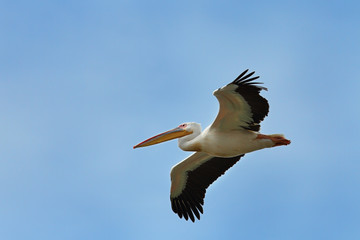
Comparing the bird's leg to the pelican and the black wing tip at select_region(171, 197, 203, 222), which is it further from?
the black wing tip at select_region(171, 197, 203, 222)

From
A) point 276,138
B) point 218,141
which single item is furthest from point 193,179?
point 276,138

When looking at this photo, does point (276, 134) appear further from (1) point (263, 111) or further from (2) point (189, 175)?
(2) point (189, 175)

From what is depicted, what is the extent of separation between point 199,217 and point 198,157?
164 cm

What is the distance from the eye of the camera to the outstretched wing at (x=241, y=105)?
543 inches

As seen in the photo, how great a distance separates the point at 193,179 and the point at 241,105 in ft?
10.4

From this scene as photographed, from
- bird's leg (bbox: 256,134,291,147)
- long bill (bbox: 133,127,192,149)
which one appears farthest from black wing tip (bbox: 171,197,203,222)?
bird's leg (bbox: 256,134,291,147)

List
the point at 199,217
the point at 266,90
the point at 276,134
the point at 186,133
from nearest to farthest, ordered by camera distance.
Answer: the point at 266,90 < the point at 276,134 < the point at 186,133 < the point at 199,217

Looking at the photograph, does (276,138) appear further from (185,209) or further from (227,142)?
(185,209)

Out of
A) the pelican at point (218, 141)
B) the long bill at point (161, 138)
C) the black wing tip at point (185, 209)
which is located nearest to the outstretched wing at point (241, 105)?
the pelican at point (218, 141)

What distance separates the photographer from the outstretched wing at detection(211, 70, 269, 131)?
13797 millimetres

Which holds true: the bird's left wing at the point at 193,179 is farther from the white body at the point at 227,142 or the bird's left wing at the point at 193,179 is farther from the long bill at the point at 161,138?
the white body at the point at 227,142

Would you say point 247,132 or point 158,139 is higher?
point 158,139

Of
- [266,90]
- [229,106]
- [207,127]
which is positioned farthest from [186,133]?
[266,90]

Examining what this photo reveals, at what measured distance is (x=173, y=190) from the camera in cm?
1700
